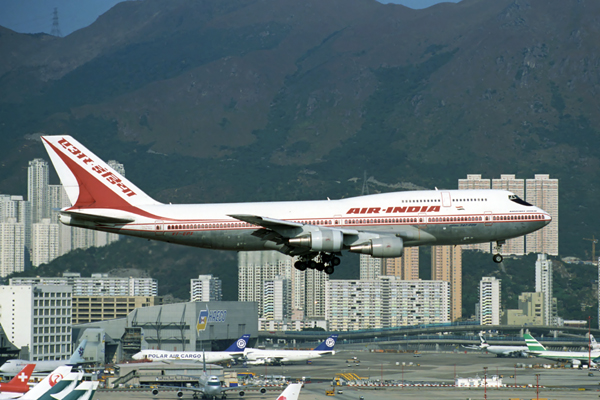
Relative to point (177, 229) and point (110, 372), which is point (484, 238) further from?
point (110, 372)

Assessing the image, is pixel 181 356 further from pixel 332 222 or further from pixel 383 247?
pixel 383 247

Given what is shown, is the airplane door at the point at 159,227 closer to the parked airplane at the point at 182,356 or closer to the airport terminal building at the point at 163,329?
the parked airplane at the point at 182,356

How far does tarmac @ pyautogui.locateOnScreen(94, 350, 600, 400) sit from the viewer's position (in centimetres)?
10325

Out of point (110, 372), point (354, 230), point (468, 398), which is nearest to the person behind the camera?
point (354, 230)

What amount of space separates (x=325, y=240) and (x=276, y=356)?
9459 centimetres

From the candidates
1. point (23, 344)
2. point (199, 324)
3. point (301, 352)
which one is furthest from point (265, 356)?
point (23, 344)

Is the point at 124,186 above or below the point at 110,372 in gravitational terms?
above

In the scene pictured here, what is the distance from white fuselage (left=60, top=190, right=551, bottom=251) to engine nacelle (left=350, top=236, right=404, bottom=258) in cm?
51

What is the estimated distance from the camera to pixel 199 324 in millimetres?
173500

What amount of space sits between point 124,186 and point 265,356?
3490 inches

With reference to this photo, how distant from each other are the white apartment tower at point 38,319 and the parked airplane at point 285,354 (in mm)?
32548

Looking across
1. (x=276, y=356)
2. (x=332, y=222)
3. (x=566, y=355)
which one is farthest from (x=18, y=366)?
(x=566, y=355)

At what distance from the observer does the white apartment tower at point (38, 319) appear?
144250 mm

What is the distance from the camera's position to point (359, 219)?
6544 centimetres
